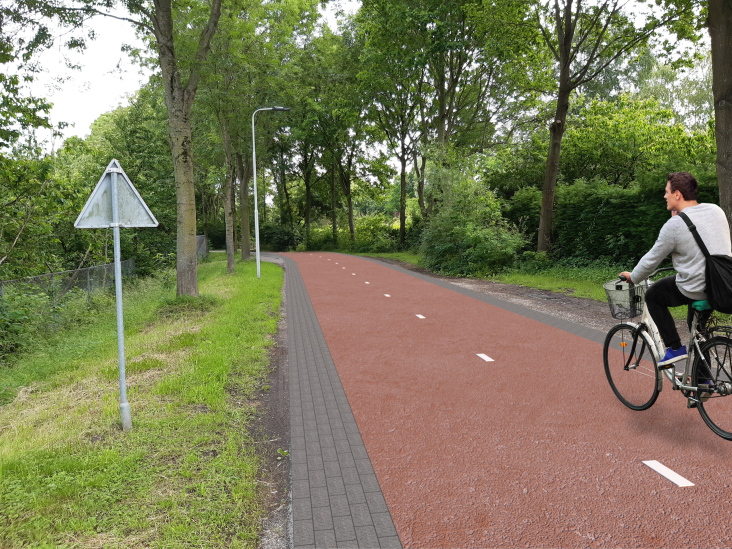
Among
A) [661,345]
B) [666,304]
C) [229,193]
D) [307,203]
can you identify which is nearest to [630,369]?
[661,345]

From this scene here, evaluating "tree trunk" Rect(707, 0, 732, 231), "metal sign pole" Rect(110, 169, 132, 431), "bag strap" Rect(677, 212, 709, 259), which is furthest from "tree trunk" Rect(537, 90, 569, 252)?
"metal sign pole" Rect(110, 169, 132, 431)

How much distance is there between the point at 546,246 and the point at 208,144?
19.6 meters

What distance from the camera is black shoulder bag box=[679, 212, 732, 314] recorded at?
3477 millimetres

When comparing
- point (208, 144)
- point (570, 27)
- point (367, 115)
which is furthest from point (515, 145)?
point (208, 144)

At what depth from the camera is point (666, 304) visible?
4043 millimetres

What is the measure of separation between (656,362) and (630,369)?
2.00 ft

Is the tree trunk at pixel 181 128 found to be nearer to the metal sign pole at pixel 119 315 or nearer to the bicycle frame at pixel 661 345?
the metal sign pole at pixel 119 315

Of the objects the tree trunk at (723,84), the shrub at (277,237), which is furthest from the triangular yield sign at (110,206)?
the shrub at (277,237)

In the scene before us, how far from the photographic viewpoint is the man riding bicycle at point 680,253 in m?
3.60

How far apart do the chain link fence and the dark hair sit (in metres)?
9.40

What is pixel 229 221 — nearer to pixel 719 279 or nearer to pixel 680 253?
pixel 680 253

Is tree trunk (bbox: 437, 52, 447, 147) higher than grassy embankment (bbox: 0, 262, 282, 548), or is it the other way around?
tree trunk (bbox: 437, 52, 447, 147)

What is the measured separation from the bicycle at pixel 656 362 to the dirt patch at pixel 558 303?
328 cm

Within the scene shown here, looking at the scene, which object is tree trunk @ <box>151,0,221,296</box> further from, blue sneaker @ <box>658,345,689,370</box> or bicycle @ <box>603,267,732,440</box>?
blue sneaker @ <box>658,345,689,370</box>
